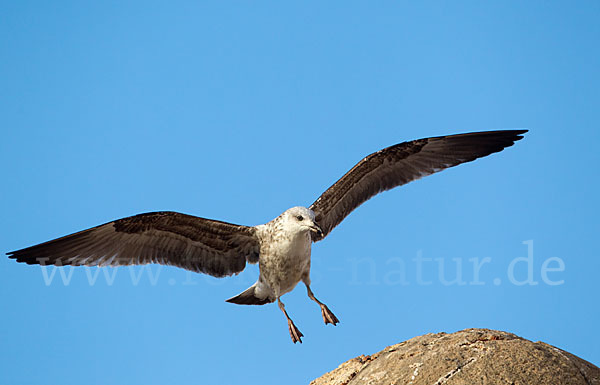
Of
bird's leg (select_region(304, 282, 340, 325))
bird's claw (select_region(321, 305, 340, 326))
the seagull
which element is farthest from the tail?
bird's claw (select_region(321, 305, 340, 326))

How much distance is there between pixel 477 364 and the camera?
586cm

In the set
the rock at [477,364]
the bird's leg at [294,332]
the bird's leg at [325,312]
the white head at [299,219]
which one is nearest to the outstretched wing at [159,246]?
the white head at [299,219]

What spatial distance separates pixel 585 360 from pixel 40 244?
637 centimetres

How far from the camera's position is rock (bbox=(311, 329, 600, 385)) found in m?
5.77

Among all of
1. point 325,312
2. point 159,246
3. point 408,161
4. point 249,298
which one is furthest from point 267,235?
point 408,161

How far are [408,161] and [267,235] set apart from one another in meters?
2.37

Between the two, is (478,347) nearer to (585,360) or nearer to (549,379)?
(549,379)

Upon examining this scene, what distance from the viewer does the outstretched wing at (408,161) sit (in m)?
8.77

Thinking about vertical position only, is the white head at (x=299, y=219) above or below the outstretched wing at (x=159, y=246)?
below

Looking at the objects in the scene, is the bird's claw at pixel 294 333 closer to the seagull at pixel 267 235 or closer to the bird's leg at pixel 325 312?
the seagull at pixel 267 235

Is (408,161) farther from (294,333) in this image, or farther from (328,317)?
(294,333)

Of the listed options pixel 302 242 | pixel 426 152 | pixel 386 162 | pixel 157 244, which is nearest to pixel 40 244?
pixel 157 244

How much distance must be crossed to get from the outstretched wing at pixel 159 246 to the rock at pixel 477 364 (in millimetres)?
2553

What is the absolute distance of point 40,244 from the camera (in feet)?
26.4
